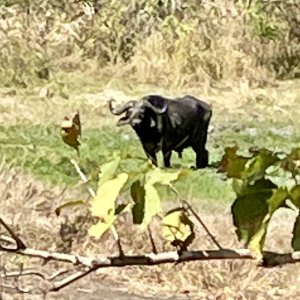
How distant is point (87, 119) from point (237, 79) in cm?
191

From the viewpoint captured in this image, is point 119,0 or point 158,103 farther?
point 119,0

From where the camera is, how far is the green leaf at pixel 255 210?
1.00m

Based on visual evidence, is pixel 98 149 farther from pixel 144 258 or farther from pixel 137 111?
pixel 144 258

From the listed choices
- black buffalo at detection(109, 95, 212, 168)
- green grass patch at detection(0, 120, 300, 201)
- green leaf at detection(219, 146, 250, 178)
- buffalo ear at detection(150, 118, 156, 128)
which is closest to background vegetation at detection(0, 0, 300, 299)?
green grass patch at detection(0, 120, 300, 201)

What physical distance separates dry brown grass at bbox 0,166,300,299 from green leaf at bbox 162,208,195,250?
3074 mm

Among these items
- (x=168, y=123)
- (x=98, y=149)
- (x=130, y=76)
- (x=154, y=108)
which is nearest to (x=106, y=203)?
(x=98, y=149)

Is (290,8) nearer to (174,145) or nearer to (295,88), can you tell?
(295,88)

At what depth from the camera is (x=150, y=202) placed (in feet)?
3.44

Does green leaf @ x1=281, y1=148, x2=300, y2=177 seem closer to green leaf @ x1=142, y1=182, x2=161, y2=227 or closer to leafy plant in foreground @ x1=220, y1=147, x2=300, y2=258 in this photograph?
leafy plant in foreground @ x1=220, y1=147, x2=300, y2=258

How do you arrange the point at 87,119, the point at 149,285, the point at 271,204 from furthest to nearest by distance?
the point at 87,119 → the point at 149,285 → the point at 271,204

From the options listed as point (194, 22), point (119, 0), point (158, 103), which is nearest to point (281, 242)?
point (158, 103)

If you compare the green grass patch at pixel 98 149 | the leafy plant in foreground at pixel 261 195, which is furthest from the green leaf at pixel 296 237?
the green grass patch at pixel 98 149

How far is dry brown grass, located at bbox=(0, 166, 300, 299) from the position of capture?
4492 mm

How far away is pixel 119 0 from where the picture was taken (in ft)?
36.3
